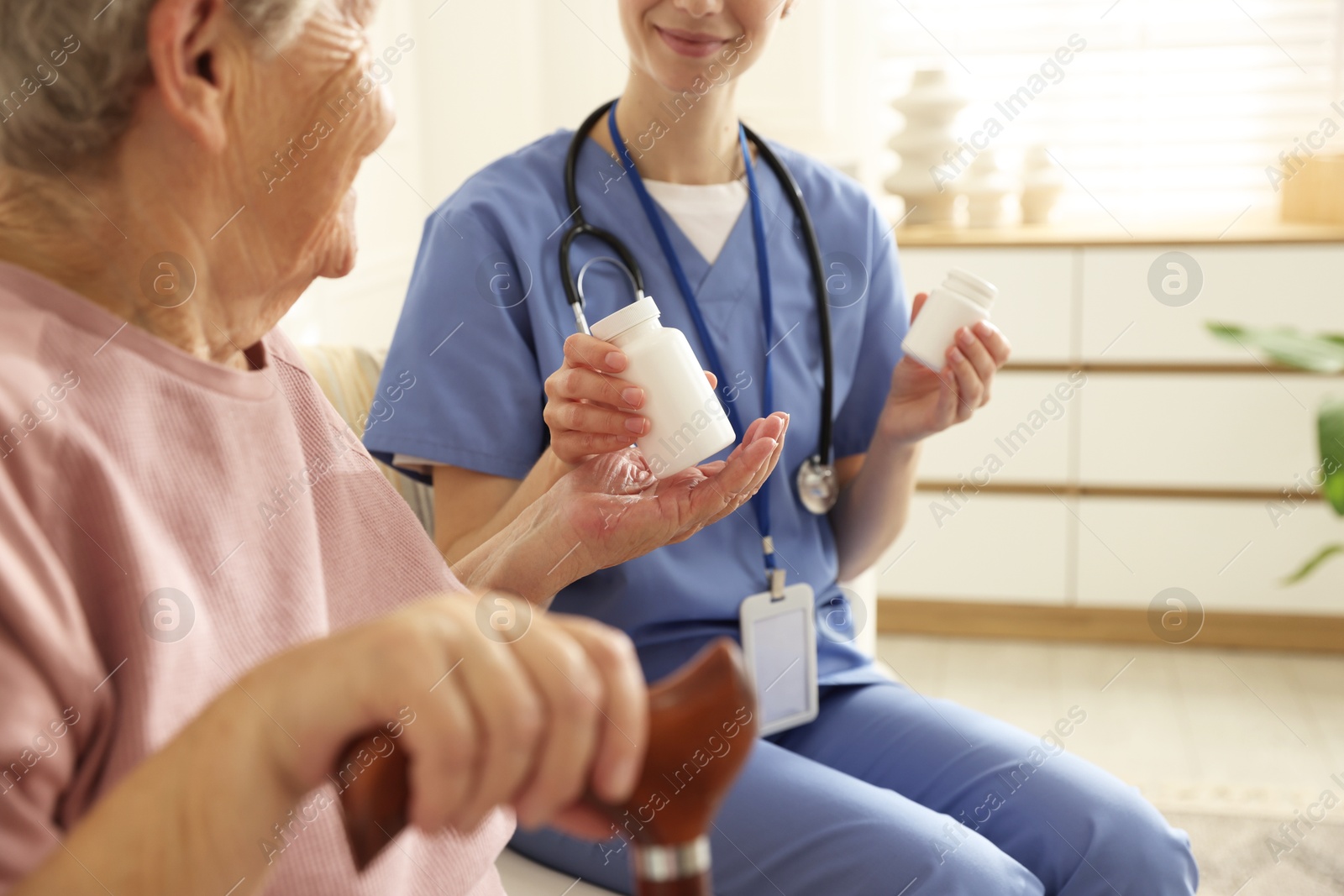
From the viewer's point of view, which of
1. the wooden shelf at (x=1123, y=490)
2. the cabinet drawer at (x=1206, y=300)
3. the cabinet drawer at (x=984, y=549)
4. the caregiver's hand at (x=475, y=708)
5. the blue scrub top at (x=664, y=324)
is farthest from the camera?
the cabinet drawer at (x=984, y=549)

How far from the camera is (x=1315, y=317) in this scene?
2.68 m

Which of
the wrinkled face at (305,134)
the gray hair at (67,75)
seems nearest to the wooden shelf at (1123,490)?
the wrinkled face at (305,134)

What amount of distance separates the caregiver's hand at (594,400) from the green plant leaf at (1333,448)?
1.74 metres

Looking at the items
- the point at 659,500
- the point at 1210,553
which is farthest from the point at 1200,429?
the point at 659,500

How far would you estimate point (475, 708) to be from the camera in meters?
0.43

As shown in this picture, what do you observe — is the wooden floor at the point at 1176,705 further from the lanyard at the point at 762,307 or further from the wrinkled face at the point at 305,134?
the wrinkled face at the point at 305,134

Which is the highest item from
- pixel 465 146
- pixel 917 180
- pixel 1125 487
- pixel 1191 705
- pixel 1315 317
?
pixel 465 146

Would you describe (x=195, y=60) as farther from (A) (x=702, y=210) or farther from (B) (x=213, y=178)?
(A) (x=702, y=210)

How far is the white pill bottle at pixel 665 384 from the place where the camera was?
3.07 ft

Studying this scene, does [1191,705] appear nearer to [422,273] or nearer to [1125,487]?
[1125,487]

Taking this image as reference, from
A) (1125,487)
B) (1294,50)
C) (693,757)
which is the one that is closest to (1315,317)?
(1125,487)

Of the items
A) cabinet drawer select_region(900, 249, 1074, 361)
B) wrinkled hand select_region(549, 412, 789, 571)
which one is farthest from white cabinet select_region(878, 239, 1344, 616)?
wrinkled hand select_region(549, 412, 789, 571)

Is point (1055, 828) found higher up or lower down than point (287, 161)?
lower down

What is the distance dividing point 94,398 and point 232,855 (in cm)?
25
